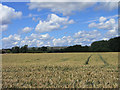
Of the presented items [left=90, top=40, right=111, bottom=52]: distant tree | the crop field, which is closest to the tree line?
[left=90, top=40, right=111, bottom=52]: distant tree

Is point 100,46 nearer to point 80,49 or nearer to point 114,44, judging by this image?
point 114,44

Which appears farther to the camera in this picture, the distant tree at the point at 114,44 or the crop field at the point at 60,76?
the distant tree at the point at 114,44

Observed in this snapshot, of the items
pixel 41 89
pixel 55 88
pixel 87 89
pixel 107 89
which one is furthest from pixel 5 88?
pixel 107 89

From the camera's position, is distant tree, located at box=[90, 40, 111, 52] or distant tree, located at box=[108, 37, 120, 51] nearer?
distant tree, located at box=[108, 37, 120, 51]

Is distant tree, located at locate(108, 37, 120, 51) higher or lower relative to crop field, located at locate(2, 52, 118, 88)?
→ higher

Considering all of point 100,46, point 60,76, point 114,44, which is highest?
point 114,44

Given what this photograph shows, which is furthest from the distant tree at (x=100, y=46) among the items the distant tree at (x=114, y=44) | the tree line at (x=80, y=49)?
the distant tree at (x=114, y=44)

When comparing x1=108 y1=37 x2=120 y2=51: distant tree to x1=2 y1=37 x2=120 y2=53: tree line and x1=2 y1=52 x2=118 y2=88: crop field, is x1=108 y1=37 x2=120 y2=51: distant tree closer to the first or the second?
x1=2 y1=37 x2=120 y2=53: tree line

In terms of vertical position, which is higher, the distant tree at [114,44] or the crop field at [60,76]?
the distant tree at [114,44]

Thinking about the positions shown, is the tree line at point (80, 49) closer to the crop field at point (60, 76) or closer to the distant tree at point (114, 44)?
the distant tree at point (114, 44)

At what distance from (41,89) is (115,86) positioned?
122 inches

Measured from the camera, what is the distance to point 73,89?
688 cm

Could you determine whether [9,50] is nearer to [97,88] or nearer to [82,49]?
[82,49]

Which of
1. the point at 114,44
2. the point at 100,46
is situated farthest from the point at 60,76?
the point at 114,44
